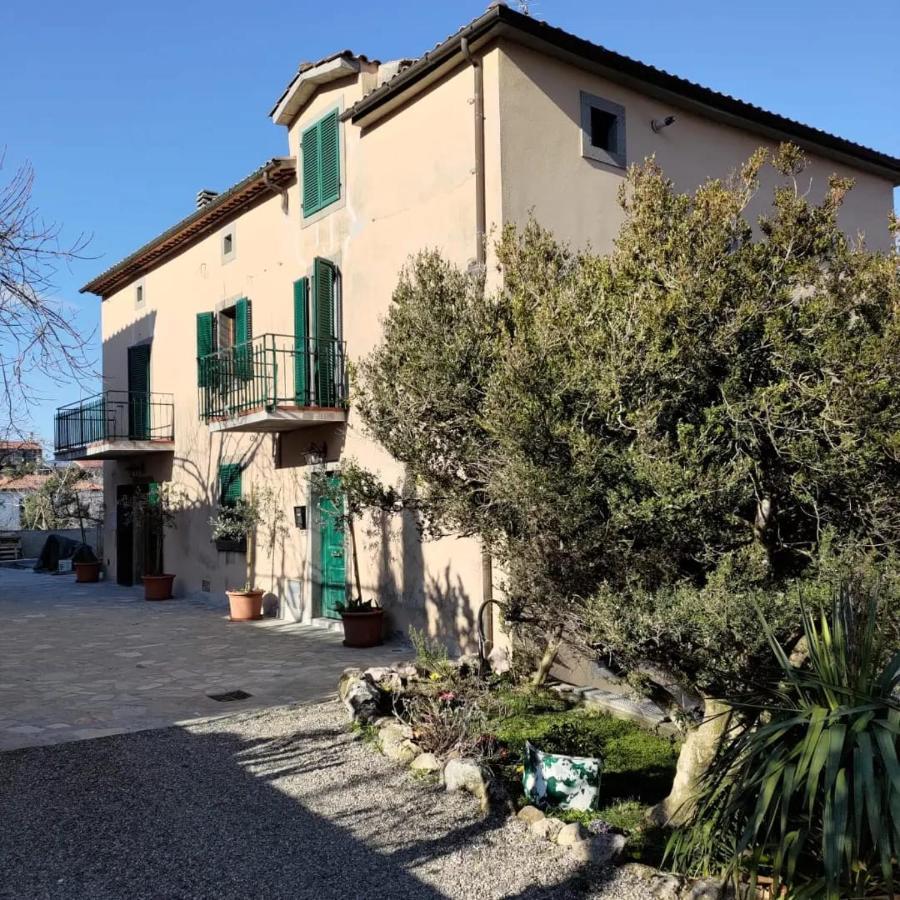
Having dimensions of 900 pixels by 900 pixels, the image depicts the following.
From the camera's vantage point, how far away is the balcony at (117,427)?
16781 millimetres

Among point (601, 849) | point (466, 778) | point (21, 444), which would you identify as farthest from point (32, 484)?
point (601, 849)

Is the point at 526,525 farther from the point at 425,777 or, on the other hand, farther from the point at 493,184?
the point at 493,184

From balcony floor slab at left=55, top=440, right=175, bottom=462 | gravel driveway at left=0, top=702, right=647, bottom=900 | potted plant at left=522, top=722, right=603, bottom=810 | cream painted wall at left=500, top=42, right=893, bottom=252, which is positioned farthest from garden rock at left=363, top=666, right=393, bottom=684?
balcony floor slab at left=55, top=440, right=175, bottom=462

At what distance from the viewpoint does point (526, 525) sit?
4.43 metres

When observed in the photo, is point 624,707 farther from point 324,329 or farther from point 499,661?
point 324,329

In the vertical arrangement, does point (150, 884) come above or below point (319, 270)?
below

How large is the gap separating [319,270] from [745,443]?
8.51 meters

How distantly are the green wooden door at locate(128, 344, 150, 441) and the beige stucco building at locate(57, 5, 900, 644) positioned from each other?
3.15 ft

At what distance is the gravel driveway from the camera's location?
4.12 m

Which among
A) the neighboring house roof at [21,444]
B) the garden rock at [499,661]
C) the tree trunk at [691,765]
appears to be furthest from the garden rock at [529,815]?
the neighboring house roof at [21,444]

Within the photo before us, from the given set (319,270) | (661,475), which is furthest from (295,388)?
(661,475)

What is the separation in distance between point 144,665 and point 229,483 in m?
5.42

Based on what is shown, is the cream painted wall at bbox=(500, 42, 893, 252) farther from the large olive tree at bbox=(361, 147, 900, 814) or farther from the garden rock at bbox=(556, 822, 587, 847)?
the garden rock at bbox=(556, 822, 587, 847)

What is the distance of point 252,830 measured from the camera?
4820mm
